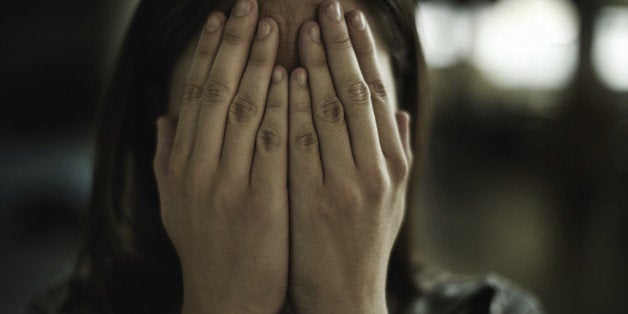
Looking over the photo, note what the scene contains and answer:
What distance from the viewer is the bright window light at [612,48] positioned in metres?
4.23

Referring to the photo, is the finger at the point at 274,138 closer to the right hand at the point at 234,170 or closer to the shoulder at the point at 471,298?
the right hand at the point at 234,170

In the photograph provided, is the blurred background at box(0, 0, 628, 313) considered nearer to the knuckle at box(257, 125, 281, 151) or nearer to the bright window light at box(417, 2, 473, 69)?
the bright window light at box(417, 2, 473, 69)

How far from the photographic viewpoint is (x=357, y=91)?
0.67 metres

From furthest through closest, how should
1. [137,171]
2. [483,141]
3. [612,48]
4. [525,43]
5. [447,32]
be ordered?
[447,32] < [525,43] < [483,141] < [612,48] < [137,171]

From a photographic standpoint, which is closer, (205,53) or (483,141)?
(205,53)

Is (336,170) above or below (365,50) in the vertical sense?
below

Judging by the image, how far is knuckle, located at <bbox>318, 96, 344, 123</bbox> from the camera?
67 cm

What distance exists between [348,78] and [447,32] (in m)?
5.74

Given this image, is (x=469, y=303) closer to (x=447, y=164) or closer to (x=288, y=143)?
(x=288, y=143)

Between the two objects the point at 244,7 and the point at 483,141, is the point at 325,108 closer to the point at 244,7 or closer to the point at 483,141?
the point at 244,7

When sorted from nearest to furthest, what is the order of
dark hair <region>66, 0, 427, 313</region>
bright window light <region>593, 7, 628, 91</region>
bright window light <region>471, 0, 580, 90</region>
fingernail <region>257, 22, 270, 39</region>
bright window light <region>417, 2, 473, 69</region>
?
1. fingernail <region>257, 22, 270, 39</region>
2. dark hair <region>66, 0, 427, 313</region>
3. bright window light <region>593, 7, 628, 91</region>
4. bright window light <region>471, 0, 580, 90</region>
5. bright window light <region>417, 2, 473, 69</region>

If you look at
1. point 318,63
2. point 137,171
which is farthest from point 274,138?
point 137,171

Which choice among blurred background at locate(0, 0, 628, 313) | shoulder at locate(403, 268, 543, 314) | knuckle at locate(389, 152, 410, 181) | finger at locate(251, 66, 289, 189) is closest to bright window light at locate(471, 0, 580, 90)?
blurred background at locate(0, 0, 628, 313)

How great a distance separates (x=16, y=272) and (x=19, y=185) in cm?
37
